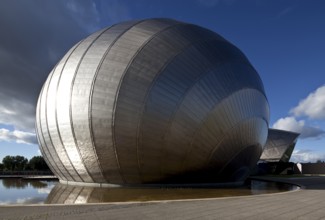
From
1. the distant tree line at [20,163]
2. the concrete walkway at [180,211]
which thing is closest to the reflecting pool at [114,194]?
the concrete walkway at [180,211]

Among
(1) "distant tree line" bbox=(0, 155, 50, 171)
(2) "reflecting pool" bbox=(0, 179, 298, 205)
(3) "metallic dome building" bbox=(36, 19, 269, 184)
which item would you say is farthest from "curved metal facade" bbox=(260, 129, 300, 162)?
(1) "distant tree line" bbox=(0, 155, 50, 171)

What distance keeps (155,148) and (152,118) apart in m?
1.66

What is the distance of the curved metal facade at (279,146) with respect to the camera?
183ft

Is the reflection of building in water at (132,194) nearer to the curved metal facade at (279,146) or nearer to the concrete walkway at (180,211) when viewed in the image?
the concrete walkway at (180,211)

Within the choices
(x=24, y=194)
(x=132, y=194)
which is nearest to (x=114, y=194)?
(x=132, y=194)

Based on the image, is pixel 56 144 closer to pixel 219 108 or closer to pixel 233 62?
pixel 219 108

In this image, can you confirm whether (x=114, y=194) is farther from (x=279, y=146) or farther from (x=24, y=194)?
(x=279, y=146)

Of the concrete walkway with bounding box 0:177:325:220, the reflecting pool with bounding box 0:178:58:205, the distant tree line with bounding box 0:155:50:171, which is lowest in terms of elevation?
the reflecting pool with bounding box 0:178:58:205

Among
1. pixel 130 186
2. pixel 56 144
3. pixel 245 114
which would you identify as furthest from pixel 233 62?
pixel 56 144

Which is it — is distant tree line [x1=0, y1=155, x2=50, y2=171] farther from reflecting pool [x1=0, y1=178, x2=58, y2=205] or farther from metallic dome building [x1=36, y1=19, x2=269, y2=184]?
metallic dome building [x1=36, y1=19, x2=269, y2=184]

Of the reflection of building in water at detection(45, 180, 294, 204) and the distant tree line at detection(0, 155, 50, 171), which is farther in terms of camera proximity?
the distant tree line at detection(0, 155, 50, 171)

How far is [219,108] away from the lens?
19.3 metres

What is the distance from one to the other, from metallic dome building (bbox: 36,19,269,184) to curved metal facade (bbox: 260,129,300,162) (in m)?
36.6

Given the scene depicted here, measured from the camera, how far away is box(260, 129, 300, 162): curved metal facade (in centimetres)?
5588
